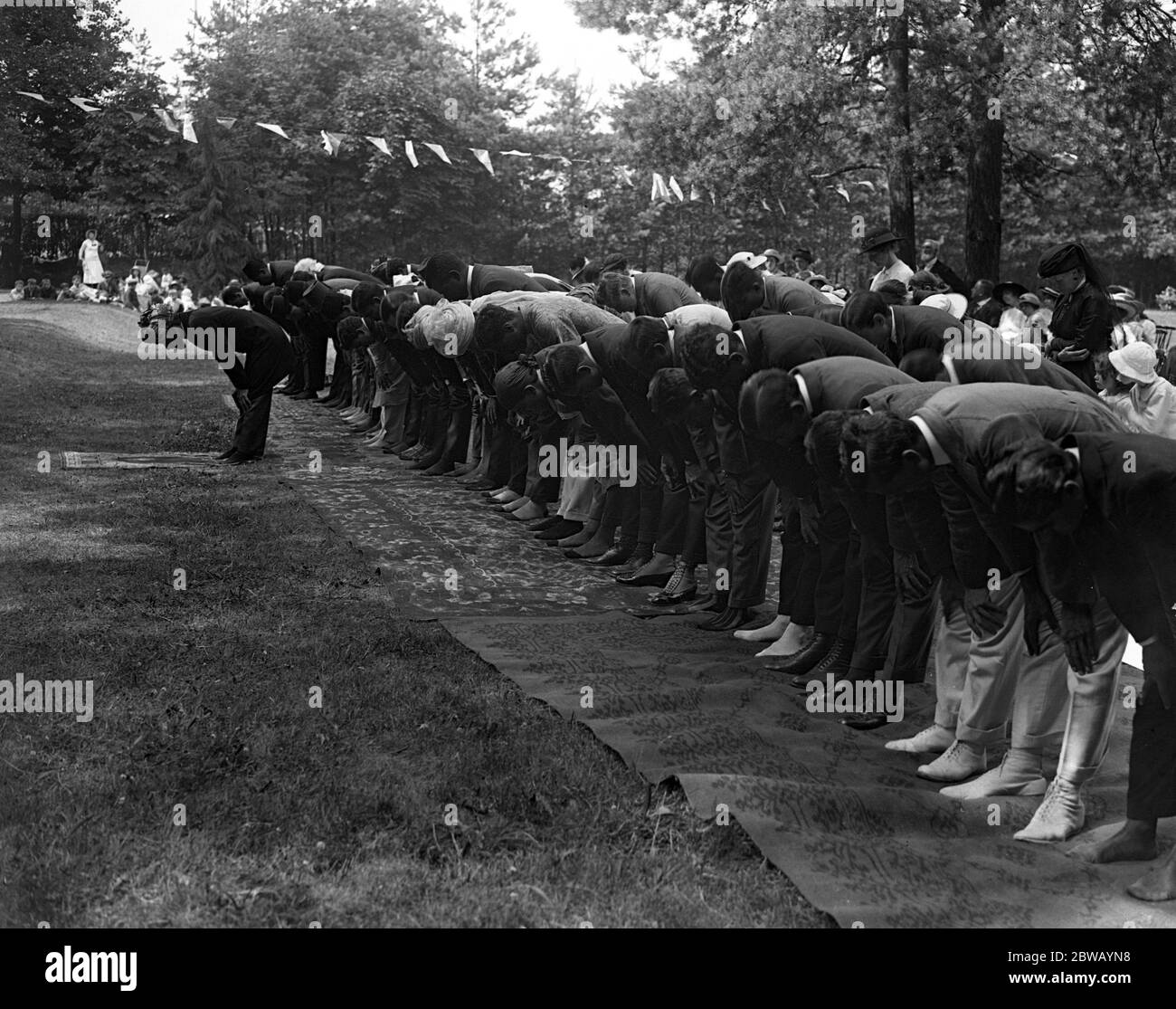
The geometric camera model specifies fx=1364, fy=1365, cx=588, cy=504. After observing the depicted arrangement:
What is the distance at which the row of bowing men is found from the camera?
4.44 m

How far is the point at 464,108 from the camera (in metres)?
44.7

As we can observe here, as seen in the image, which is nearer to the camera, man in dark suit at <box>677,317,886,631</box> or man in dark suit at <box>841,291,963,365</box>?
man in dark suit at <box>677,317,886,631</box>

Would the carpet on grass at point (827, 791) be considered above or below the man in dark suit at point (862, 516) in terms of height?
below

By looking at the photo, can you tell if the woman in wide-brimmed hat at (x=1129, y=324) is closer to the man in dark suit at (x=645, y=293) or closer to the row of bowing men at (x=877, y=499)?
the row of bowing men at (x=877, y=499)

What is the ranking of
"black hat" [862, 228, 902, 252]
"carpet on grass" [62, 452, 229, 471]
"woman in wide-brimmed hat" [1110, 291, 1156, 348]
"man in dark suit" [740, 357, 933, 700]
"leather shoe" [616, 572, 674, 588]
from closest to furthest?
"man in dark suit" [740, 357, 933, 700] → "leather shoe" [616, 572, 674, 588] → "woman in wide-brimmed hat" [1110, 291, 1156, 348] → "black hat" [862, 228, 902, 252] → "carpet on grass" [62, 452, 229, 471]

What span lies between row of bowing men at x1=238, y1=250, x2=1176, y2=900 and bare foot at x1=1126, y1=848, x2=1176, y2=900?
1 centimetres

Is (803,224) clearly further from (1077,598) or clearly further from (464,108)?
(1077,598)

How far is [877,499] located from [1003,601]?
0.85m

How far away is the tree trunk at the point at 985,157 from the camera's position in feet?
56.9

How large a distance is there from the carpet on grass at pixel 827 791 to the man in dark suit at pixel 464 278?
18.5 ft

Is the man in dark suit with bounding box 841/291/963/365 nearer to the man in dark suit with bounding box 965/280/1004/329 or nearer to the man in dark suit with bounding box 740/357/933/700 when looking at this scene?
the man in dark suit with bounding box 740/357/933/700

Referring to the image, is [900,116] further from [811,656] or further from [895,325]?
[811,656]

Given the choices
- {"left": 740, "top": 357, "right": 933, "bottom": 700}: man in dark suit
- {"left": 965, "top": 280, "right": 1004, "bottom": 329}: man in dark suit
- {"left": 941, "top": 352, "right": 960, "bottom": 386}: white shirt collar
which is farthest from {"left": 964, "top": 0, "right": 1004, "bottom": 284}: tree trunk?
{"left": 740, "top": 357, "right": 933, "bottom": 700}: man in dark suit

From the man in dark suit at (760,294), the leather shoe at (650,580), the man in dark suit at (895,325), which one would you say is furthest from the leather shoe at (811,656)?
the man in dark suit at (760,294)
